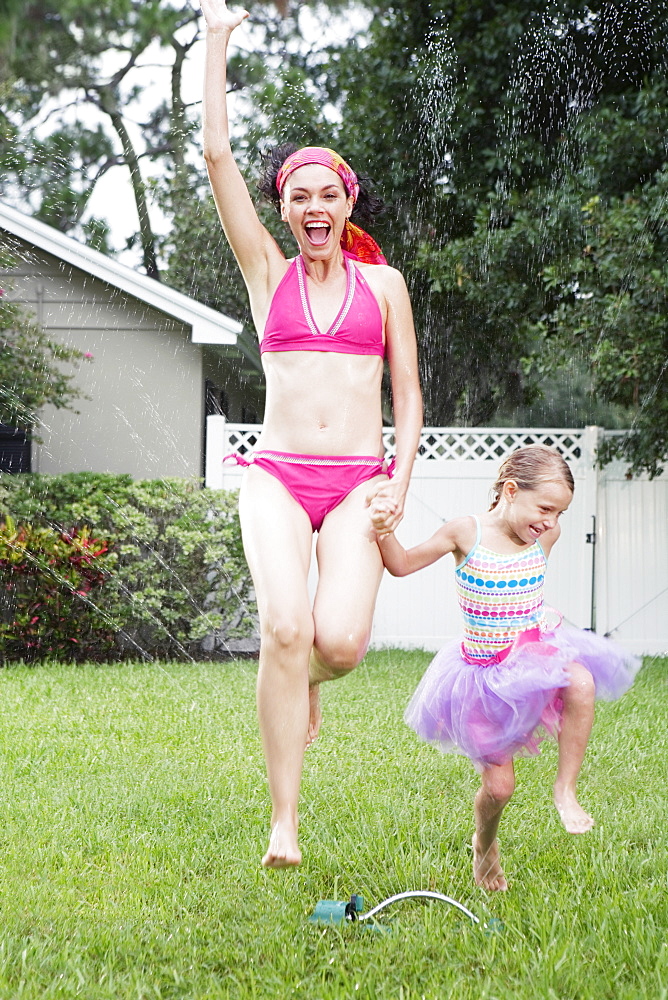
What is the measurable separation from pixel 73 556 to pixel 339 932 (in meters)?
5.39

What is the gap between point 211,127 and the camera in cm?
264

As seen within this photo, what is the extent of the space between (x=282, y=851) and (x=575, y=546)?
23.6 feet

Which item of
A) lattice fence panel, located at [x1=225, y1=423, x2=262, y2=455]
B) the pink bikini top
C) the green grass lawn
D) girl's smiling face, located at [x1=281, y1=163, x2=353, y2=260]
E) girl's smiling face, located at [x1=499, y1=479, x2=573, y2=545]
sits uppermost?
girl's smiling face, located at [x1=281, y1=163, x2=353, y2=260]

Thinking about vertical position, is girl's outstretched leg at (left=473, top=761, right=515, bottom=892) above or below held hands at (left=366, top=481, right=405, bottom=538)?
below

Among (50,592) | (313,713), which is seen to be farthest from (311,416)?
(50,592)

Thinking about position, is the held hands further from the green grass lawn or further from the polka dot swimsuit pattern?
the green grass lawn

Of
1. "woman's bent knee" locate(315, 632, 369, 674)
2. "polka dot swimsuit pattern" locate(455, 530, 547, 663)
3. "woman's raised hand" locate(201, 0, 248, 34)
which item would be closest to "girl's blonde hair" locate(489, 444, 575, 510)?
"polka dot swimsuit pattern" locate(455, 530, 547, 663)

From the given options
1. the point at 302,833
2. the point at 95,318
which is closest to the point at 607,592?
the point at 95,318

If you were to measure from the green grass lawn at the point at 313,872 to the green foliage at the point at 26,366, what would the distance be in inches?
153

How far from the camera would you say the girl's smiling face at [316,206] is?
2775 millimetres

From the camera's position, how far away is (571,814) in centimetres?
257

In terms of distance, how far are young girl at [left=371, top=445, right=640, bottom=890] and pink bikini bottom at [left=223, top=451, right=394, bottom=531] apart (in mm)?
185

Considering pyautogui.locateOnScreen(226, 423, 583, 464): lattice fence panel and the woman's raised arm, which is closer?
the woman's raised arm

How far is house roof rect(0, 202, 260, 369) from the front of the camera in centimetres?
895
